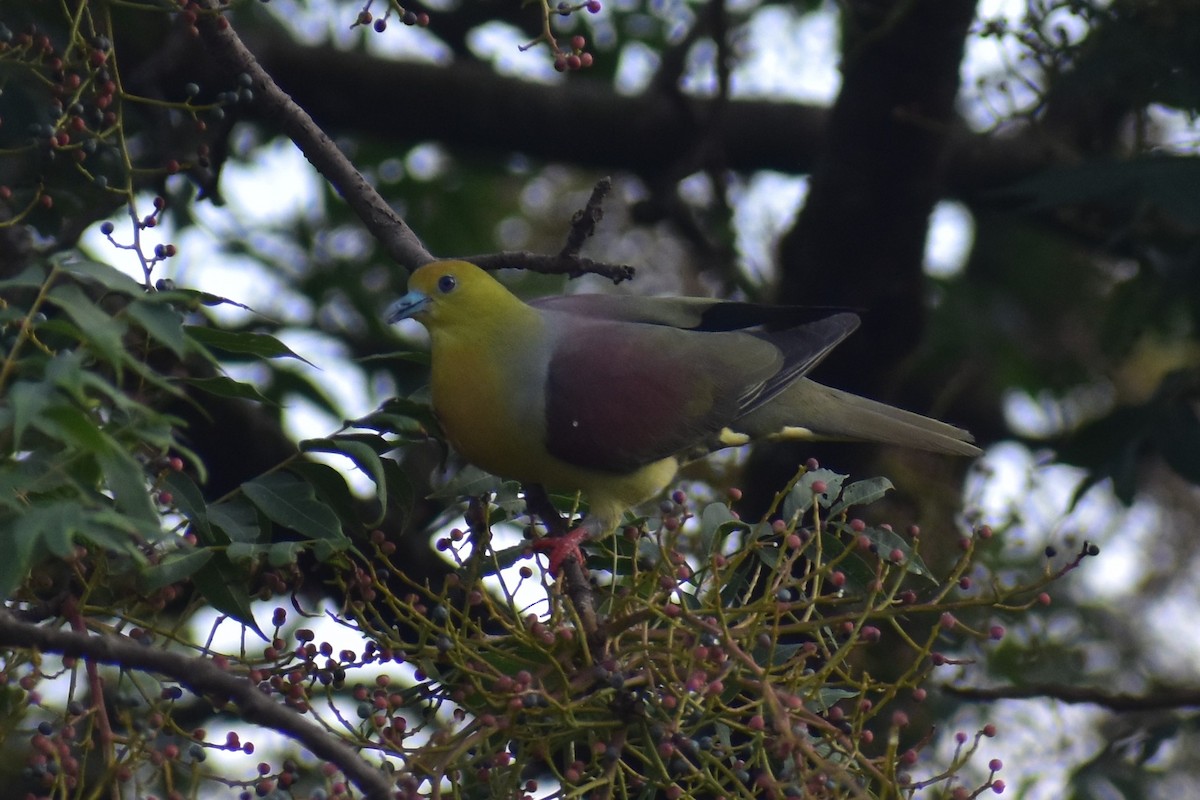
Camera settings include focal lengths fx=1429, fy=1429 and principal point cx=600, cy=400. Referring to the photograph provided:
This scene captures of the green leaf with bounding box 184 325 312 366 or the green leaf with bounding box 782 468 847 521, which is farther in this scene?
the green leaf with bounding box 782 468 847 521

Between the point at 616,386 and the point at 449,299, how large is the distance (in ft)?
1.44

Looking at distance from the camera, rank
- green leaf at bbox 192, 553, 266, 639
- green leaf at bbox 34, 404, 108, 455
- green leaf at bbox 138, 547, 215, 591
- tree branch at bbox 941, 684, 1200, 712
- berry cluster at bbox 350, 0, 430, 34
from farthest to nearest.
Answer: tree branch at bbox 941, 684, 1200, 712 < berry cluster at bbox 350, 0, 430, 34 < green leaf at bbox 192, 553, 266, 639 < green leaf at bbox 138, 547, 215, 591 < green leaf at bbox 34, 404, 108, 455

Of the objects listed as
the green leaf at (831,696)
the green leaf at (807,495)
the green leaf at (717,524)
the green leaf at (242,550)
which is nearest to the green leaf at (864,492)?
the green leaf at (807,495)

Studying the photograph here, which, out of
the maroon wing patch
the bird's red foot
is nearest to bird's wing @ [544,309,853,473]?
the maroon wing patch

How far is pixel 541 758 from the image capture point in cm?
226

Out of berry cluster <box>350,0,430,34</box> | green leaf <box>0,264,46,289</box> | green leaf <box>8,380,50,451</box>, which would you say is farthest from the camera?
berry cluster <box>350,0,430,34</box>

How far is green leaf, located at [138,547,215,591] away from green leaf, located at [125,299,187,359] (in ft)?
1.51

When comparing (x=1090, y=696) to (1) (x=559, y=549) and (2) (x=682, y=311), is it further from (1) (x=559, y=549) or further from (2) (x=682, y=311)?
(1) (x=559, y=549)

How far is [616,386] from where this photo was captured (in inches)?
132

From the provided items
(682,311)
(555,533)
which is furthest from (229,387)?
(682,311)

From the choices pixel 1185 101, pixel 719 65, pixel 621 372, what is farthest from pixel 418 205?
pixel 1185 101

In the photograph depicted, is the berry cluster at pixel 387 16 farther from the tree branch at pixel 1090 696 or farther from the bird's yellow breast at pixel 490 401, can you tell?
the tree branch at pixel 1090 696

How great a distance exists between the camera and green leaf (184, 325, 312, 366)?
2.15 m

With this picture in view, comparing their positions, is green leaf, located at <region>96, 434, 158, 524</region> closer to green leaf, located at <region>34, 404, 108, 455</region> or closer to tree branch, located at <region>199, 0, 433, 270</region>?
green leaf, located at <region>34, 404, 108, 455</region>
